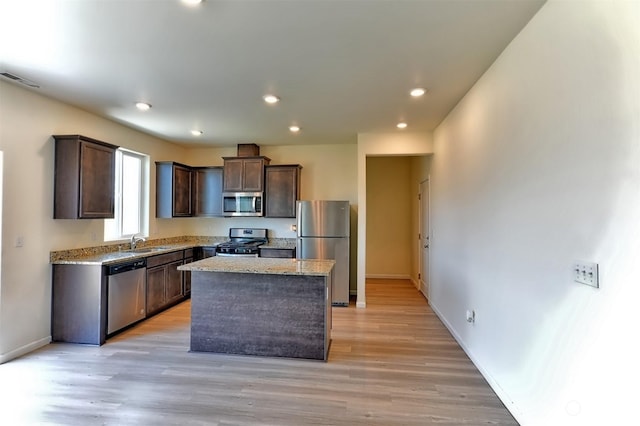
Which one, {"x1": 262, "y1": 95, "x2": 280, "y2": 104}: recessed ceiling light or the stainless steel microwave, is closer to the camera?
{"x1": 262, "y1": 95, "x2": 280, "y2": 104}: recessed ceiling light

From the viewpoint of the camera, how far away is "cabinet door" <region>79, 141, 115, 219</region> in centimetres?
357

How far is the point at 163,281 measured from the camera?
4.59 metres

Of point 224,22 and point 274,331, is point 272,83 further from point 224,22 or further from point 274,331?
point 274,331

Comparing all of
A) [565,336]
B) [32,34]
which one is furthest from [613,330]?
[32,34]

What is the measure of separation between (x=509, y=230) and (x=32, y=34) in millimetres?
3772

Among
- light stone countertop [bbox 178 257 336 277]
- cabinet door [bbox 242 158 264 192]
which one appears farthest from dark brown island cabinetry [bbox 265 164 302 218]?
light stone countertop [bbox 178 257 336 277]

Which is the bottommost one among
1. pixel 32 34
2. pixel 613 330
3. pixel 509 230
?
pixel 613 330

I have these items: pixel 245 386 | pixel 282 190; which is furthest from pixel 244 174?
pixel 245 386

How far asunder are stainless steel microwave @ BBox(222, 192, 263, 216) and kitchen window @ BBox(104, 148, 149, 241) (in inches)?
49.8

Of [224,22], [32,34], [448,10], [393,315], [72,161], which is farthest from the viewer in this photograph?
[393,315]

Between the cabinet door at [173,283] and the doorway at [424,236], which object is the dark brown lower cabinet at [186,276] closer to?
the cabinet door at [173,283]

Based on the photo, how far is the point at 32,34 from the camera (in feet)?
7.32

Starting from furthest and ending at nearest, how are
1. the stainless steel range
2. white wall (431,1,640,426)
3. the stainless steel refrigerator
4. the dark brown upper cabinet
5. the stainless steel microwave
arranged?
the stainless steel microwave → the dark brown upper cabinet → the stainless steel range → the stainless steel refrigerator → white wall (431,1,640,426)

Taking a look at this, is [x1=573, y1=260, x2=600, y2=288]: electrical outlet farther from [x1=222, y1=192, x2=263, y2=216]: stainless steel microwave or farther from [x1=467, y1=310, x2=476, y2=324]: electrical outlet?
[x1=222, y1=192, x2=263, y2=216]: stainless steel microwave
